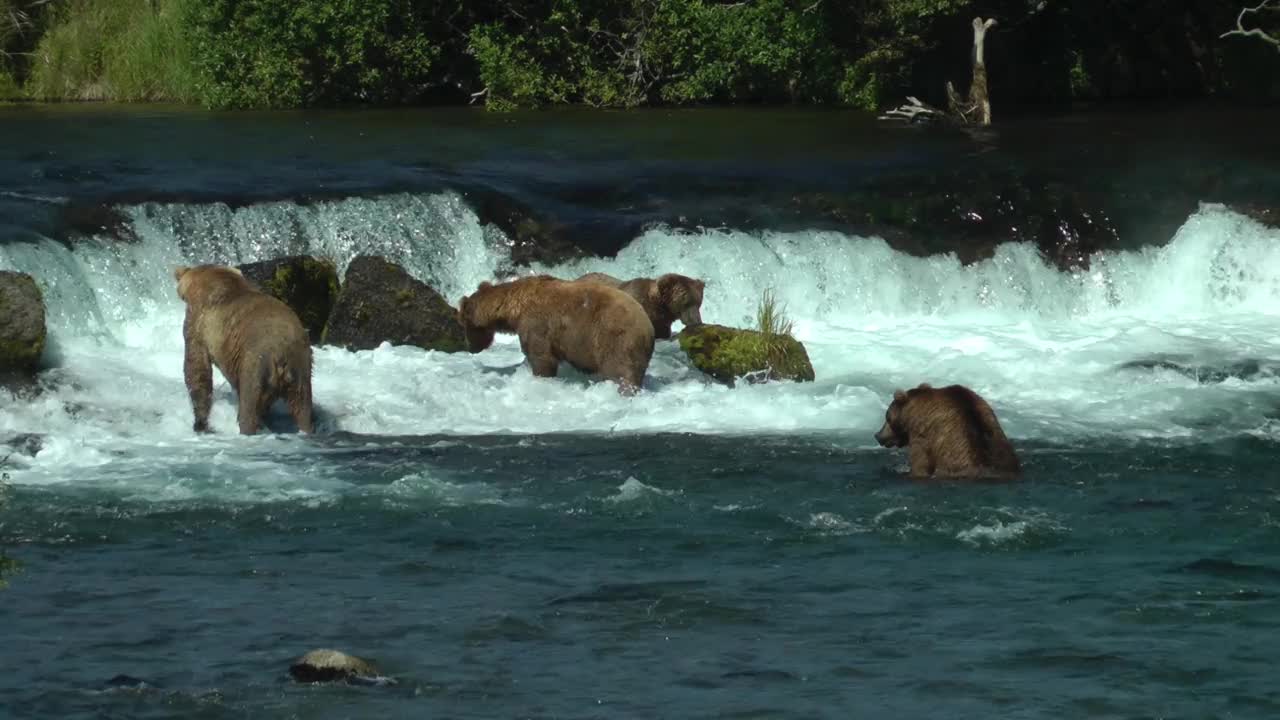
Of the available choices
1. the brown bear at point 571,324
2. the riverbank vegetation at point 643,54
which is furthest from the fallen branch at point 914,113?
the brown bear at point 571,324

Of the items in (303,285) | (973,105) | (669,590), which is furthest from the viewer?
(973,105)

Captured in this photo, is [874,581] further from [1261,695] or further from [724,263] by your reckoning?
[724,263]

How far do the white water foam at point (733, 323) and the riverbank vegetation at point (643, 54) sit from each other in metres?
12.4

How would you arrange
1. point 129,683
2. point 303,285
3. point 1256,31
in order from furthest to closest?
point 1256,31 < point 303,285 < point 129,683

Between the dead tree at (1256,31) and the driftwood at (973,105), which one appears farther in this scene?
the driftwood at (973,105)

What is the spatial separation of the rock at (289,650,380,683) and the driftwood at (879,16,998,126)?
2446 cm

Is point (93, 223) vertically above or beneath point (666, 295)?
above

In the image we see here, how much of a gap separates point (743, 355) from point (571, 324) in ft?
6.04

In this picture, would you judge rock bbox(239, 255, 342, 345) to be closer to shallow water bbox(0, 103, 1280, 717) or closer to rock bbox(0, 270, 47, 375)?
shallow water bbox(0, 103, 1280, 717)

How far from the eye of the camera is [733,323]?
21219 mm

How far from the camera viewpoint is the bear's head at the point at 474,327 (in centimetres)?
1672

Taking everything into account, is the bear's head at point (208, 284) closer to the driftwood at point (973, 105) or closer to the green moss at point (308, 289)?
the green moss at point (308, 289)

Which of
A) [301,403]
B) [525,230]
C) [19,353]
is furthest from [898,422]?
[525,230]

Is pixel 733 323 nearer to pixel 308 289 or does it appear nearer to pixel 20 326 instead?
pixel 308 289
